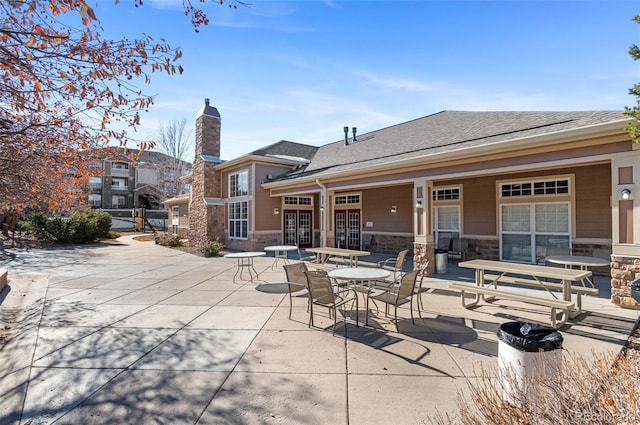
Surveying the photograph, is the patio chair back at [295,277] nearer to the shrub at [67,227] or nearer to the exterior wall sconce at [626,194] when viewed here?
the exterior wall sconce at [626,194]

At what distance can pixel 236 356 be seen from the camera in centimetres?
408

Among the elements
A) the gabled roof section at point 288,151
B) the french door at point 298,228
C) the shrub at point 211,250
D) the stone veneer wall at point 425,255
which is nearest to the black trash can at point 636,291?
the stone veneer wall at point 425,255

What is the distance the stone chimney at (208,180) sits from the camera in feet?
57.3

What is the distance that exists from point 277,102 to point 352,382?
8562 millimetres

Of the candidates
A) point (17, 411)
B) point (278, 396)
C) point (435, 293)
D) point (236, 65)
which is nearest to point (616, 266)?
point (435, 293)

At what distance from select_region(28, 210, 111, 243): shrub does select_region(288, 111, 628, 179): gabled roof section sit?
13.6 metres

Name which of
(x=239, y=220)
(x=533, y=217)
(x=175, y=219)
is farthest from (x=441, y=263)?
(x=175, y=219)

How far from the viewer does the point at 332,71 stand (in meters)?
9.20

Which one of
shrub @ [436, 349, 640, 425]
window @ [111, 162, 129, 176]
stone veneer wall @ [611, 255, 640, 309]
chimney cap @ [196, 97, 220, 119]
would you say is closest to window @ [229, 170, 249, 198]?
chimney cap @ [196, 97, 220, 119]

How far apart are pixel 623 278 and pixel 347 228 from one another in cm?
1108

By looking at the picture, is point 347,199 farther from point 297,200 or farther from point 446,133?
point 446,133

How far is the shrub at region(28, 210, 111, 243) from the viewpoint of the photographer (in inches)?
740

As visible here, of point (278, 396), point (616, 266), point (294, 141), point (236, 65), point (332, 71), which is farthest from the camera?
point (294, 141)

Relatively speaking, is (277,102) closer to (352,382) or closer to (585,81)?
(585,81)
